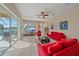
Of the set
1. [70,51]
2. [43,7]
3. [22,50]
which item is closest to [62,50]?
[70,51]

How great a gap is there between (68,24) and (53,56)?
4299 millimetres

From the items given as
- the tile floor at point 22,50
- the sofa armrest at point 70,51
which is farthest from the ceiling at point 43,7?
the sofa armrest at point 70,51

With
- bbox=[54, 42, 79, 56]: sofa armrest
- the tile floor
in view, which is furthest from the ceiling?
bbox=[54, 42, 79, 56]: sofa armrest

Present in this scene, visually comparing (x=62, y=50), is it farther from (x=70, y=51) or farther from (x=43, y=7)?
(x=43, y=7)

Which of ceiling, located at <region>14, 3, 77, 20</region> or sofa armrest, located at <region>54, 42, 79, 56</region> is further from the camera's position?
ceiling, located at <region>14, 3, 77, 20</region>

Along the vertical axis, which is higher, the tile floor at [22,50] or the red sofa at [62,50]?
the red sofa at [62,50]

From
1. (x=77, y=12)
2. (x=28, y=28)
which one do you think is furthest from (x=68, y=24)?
(x=28, y=28)

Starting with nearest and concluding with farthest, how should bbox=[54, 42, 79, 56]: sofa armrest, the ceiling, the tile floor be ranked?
bbox=[54, 42, 79, 56]: sofa armrest < the tile floor < the ceiling

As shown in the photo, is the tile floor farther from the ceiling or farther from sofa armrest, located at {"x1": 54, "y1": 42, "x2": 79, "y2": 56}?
the ceiling

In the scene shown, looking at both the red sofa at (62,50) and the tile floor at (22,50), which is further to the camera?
the tile floor at (22,50)

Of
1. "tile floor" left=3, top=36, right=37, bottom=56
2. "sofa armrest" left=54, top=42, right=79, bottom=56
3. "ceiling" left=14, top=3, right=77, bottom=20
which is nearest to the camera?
"sofa armrest" left=54, top=42, right=79, bottom=56

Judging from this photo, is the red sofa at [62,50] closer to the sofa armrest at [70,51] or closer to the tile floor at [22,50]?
the sofa armrest at [70,51]

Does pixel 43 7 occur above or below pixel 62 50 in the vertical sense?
above

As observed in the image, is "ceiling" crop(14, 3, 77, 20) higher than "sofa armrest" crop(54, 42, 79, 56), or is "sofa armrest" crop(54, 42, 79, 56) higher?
"ceiling" crop(14, 3, 77, 20)
